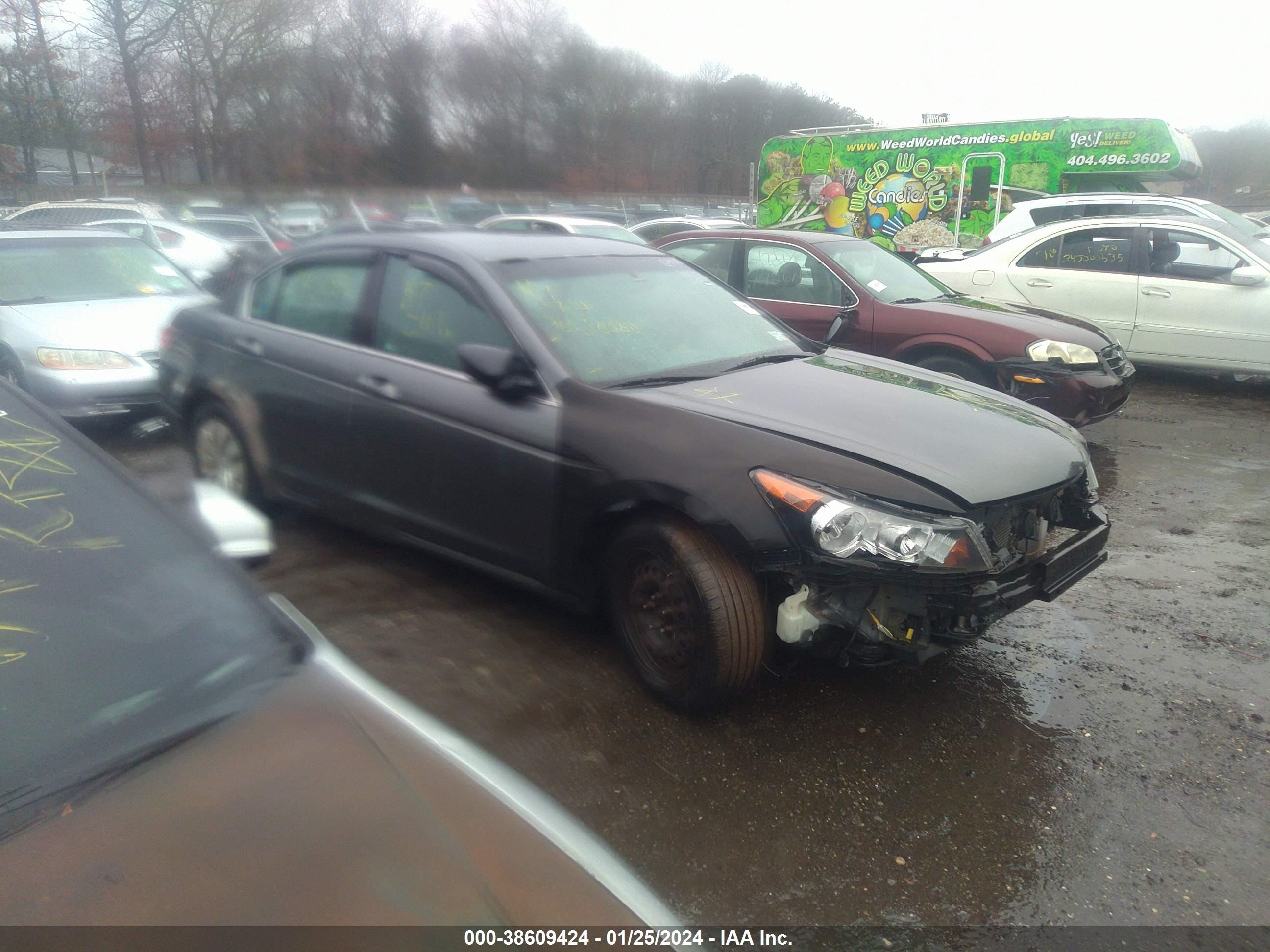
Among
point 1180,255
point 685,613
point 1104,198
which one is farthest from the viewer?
point 1104,198

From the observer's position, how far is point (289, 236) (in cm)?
1620

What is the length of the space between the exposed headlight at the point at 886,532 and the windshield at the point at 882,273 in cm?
420

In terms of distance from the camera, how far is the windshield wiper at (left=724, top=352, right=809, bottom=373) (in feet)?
12.3

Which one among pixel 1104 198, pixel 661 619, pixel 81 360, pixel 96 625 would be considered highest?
pixel 1104 198

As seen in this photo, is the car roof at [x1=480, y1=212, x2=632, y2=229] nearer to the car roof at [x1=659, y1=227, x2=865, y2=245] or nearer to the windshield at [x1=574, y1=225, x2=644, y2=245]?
the windshield at [x1=574, y1=225, x2=644, y2=245]

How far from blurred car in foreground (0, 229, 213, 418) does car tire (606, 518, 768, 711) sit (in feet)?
12.3

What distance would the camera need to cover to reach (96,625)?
1655 mm

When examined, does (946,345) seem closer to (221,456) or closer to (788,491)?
(788,491)

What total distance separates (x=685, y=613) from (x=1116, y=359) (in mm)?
4747

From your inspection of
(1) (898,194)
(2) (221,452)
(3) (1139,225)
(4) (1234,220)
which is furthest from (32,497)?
(1) (898,194)

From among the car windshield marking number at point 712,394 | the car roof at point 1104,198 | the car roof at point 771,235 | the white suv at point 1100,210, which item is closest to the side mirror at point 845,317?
the car roof at point 771,235

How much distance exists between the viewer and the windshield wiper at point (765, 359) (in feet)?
12.3

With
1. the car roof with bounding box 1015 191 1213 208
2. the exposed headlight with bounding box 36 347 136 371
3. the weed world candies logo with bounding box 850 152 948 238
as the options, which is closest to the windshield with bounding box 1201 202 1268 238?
the car roof with bounding box 1015 191 1213 208

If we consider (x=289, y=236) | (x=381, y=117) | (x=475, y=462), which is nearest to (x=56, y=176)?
(x=289, y=236)
